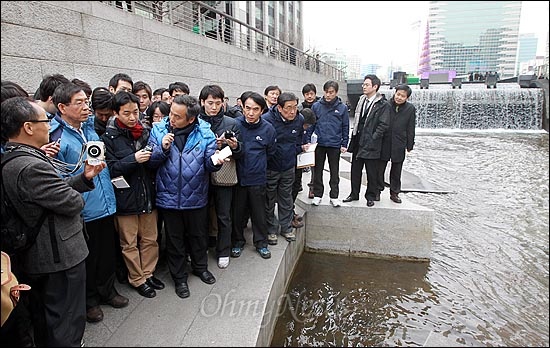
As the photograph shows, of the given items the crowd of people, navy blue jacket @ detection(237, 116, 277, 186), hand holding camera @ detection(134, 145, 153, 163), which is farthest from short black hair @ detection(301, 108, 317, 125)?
hand holding camera @ detection(134, 145, 153, 163)

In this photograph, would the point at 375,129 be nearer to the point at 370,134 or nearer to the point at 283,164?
the point at 370,134

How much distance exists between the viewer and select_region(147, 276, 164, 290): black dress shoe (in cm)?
288

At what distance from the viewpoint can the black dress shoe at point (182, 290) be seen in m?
2.73

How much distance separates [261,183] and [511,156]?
34.6 feet

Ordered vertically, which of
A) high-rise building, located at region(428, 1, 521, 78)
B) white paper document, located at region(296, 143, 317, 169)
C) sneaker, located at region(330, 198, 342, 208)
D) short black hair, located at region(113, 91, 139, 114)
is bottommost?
sneaker, located at region(330, 198, 342, 208)

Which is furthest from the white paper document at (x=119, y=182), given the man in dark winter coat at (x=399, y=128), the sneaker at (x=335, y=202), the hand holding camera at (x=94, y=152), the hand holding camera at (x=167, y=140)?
the man in dark winter coat at (x=399, y=128)

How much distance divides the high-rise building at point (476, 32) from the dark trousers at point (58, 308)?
2296mm

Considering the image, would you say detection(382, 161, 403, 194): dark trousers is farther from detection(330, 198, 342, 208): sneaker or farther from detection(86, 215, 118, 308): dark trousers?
detection(86, 215, 118, 308): dark trousers

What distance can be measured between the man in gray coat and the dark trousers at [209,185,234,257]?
1.37 metres

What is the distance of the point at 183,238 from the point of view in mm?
3021

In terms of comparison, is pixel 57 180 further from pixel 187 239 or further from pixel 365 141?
pixel 365 141

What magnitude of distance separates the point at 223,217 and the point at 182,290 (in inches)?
31.6

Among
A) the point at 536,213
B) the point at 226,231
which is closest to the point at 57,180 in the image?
the point at 226,231

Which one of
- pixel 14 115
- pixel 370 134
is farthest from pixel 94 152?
pixel 370 134
